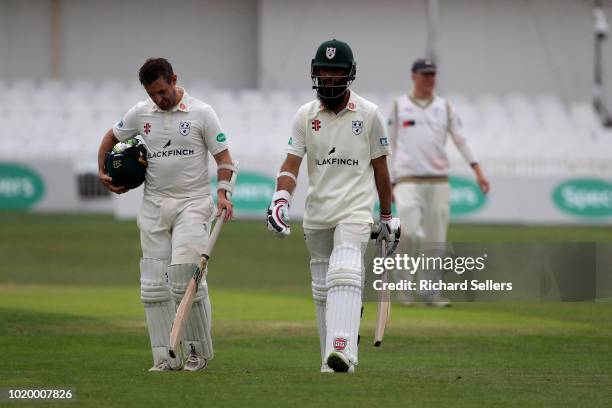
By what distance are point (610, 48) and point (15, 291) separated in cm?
3017

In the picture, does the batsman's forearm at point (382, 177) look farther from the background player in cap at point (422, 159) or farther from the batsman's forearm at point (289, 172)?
the background player in cap at point (422, 159)

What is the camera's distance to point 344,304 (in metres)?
8.35

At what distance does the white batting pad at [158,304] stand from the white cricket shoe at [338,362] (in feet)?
3.77

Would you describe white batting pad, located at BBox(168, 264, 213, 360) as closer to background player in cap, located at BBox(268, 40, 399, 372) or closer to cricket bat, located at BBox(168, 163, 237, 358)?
cricket bat, located at BBox(168, 163, 237, 358)

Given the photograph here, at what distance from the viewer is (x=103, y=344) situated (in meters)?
10.7

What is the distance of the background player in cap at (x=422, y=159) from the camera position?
14.2 metres

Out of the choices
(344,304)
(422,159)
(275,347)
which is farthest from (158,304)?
(422,159)

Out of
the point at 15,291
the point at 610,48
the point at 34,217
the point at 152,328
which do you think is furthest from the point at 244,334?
the point at 610,48

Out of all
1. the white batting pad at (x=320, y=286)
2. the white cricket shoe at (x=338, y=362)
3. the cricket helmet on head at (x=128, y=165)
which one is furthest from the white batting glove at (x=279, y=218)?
the cricket helmet on head at (x=128, y=165)

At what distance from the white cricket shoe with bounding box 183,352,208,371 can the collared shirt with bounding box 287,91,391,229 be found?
1.26m

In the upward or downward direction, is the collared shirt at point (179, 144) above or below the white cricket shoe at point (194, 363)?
above

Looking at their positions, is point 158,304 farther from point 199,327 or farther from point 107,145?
point 107,145

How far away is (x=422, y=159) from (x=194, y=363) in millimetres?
5648


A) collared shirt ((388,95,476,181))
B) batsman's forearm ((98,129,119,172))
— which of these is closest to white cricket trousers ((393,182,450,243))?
collared shirt ((388,95,476,181))
